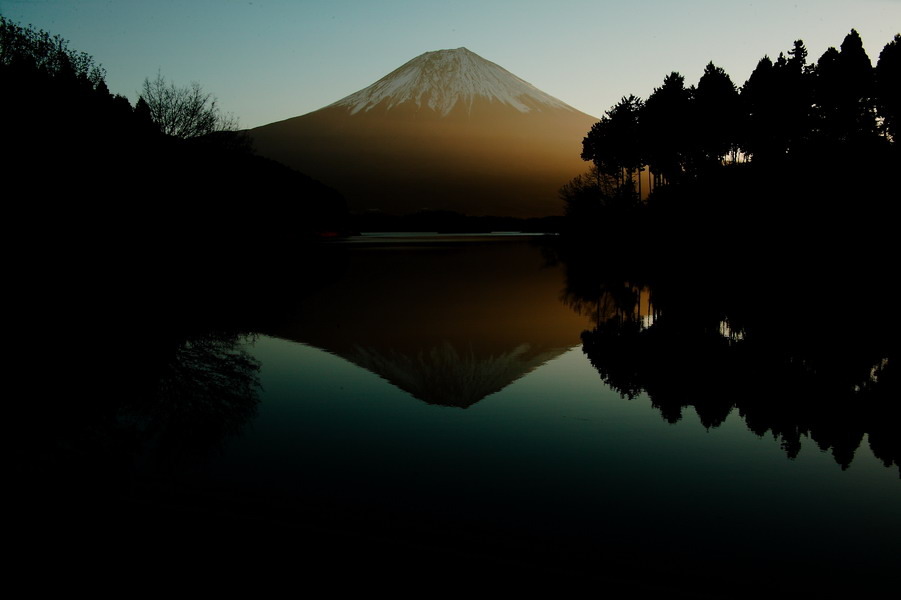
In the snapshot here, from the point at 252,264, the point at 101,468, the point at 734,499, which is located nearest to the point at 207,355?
the point at 101,468

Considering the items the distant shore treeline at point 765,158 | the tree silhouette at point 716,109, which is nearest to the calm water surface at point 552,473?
Result: the distant shore treeline at point 765,158

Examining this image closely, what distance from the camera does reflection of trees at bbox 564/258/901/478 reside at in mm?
9398

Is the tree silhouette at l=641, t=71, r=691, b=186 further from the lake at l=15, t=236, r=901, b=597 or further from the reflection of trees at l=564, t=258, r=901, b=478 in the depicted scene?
the lake at l=15, t=236, r=901, b=597

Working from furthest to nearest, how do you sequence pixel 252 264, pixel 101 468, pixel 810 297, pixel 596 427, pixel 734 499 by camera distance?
pixel 252 264, pixel 810 297, pixel 596 427, pixel 101 468, pixel 734 499

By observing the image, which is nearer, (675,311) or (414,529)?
(414,529)

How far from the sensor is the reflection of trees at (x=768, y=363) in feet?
30.8

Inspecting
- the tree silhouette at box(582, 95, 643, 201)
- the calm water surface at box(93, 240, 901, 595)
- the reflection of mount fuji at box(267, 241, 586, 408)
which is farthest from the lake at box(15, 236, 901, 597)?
the tree silhouette at box(582, 95, 643, 201)

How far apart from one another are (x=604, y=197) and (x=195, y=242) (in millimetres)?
42625

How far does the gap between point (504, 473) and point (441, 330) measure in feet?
37.1

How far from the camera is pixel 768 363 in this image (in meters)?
13.2

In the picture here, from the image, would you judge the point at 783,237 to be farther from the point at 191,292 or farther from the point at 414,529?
the point at 414,529

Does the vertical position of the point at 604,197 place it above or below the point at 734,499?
above

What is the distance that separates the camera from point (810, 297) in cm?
2395

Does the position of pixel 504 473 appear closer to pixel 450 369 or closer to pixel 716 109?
pixel 450 369
